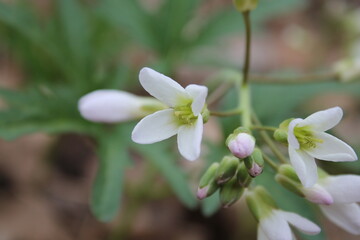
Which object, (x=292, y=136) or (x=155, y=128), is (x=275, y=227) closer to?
(x=292, y=136)

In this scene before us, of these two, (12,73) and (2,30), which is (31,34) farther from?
(12,73)

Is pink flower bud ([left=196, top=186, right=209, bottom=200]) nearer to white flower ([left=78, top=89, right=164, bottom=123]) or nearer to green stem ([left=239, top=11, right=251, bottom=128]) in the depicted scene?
green stem ([left=239, top=11, right=251, bottom=128])

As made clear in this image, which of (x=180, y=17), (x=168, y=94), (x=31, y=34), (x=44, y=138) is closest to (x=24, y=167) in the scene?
(x=44, y=138)

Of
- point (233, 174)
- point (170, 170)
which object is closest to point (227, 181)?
point (233, 174)

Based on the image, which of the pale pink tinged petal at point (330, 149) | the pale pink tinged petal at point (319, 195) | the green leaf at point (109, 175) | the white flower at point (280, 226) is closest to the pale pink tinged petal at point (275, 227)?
the white flower at point (280, 226)

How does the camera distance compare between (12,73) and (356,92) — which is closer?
A: (356,92)

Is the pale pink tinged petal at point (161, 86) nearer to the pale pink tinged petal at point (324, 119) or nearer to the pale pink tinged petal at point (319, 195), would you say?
the pale pink tinged petal at point (324, 119)

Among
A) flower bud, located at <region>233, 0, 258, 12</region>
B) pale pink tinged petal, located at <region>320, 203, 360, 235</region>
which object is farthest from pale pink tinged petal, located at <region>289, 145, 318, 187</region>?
flower bud, located at <region>233, 0, 258, 12</region>
